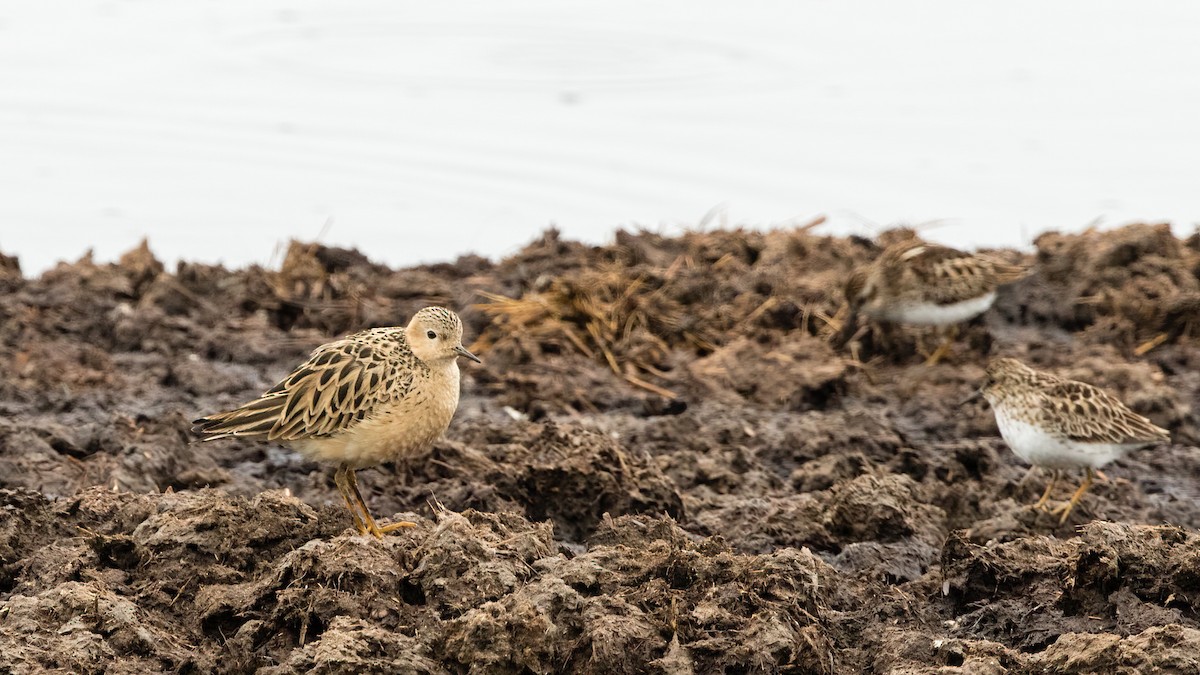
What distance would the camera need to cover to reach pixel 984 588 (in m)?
6.20

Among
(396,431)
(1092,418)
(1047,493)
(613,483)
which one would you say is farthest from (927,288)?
(396,431)

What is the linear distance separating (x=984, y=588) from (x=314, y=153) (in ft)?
42.0

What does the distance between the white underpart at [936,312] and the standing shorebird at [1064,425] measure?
Result: 214 centimetres

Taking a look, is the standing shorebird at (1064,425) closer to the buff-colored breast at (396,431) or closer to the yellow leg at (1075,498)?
the yellow leg at (1075,498)

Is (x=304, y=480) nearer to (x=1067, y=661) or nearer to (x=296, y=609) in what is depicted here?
(x=296, y=609)

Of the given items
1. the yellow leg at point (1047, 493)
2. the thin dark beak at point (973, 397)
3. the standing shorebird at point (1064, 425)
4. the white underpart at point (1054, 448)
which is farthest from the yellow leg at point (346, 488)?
the thin dark beak at point (973, 397)

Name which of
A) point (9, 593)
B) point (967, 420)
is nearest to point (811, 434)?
point (967, 420)

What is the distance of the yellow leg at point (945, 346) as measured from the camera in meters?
11.2

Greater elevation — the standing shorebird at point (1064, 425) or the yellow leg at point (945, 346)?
the standing shorebird at point (1064, 425)

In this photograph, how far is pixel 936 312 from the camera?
1127 centimetres

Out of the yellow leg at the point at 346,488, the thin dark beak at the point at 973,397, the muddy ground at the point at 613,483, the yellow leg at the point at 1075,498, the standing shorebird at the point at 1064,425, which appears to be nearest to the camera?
the muddy ground at the point at 613,483

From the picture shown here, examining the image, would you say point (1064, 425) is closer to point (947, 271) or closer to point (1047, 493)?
point (1047, 493)

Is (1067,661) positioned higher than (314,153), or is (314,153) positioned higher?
(1067,661)

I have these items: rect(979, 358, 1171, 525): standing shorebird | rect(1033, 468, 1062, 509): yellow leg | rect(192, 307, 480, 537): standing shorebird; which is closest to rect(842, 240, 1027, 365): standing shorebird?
rect(979, 358, 1171, 525): standing shorebird
